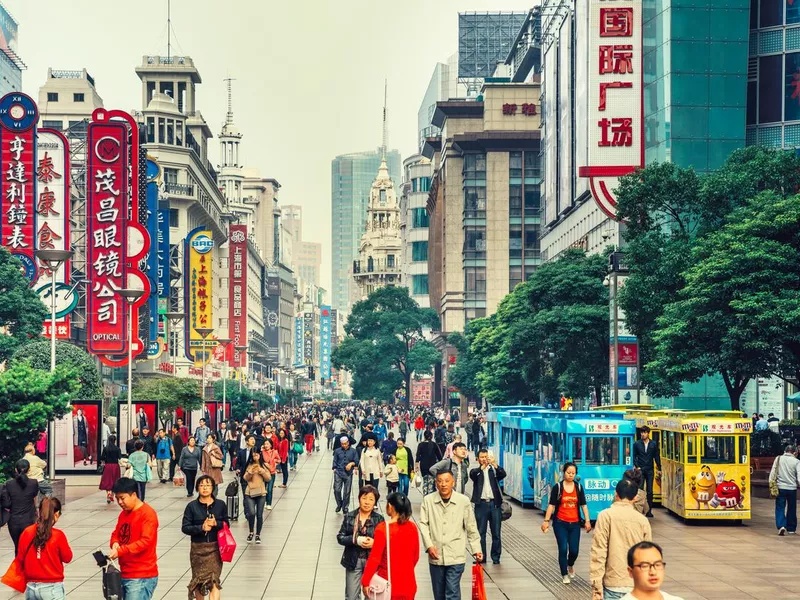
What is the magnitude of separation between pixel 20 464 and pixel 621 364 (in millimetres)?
33656

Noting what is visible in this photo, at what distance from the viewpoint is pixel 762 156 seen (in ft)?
147

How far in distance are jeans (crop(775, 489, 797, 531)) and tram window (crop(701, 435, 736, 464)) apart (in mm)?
1475

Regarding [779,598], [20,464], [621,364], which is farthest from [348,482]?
[621,364]

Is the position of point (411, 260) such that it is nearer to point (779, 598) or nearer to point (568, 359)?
point (568, 359)

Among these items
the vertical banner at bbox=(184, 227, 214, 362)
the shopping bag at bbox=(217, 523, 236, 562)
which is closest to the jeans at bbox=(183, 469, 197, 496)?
the shopping bag at bbox=(217, 523, 236, 562)

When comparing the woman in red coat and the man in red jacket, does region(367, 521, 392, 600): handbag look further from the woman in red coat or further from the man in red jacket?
the man in red jacket

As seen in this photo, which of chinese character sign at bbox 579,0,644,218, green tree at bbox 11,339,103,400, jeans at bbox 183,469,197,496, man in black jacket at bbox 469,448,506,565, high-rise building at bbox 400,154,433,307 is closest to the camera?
man in black jacket at bbox 469,448,506,565

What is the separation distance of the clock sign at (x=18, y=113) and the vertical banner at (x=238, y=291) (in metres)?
57.6

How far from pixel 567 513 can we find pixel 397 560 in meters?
7.00

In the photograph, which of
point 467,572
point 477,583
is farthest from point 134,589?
point 467,572

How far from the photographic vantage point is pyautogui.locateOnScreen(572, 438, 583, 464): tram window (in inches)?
1070

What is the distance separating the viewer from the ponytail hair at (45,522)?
480 inches

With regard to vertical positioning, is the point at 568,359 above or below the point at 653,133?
below

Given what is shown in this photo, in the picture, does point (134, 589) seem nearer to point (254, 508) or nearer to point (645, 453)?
point (254, 508)
